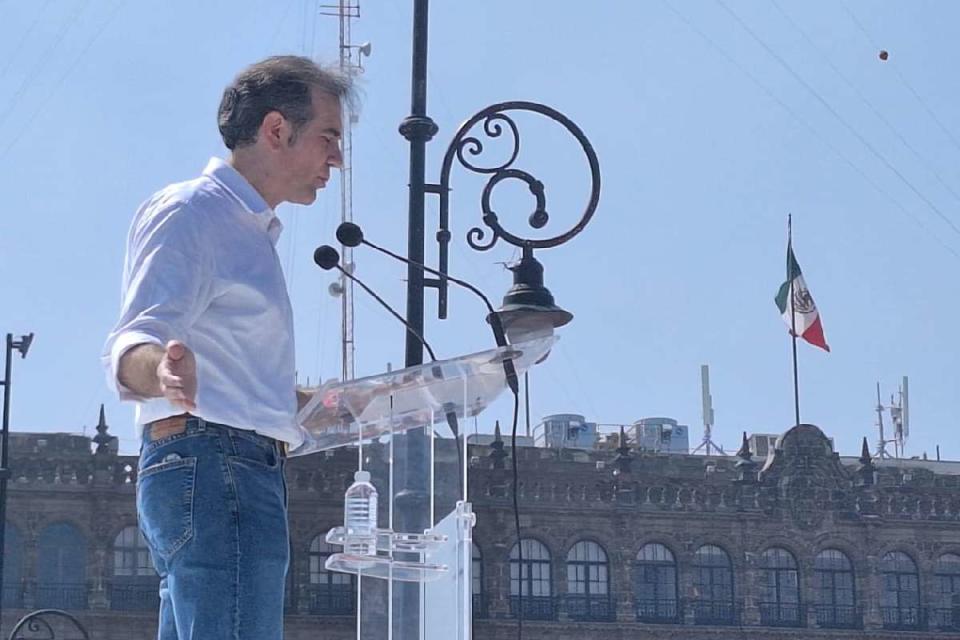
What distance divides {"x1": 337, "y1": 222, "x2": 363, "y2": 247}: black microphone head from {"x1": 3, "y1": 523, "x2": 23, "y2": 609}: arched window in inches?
1353

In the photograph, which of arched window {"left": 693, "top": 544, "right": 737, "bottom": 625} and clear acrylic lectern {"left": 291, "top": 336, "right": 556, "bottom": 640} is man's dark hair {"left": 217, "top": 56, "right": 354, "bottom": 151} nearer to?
clear acrylic lectern {"left": 291, "top": 336, "right": 556, "bottom": 640}

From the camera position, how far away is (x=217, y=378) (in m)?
3.18

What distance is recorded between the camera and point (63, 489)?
3941cm

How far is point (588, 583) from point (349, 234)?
123ft

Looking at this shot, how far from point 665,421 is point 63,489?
17394mm

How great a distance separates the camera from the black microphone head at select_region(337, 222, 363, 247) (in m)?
4.96

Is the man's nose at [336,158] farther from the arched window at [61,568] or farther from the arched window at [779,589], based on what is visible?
the arched window at [779,589]

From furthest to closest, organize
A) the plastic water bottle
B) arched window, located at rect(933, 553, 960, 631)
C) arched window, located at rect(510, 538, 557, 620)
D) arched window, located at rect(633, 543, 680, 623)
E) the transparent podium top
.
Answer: arched window, located at rect(933, 553, 960, 631)
arched window, located at rect(633, 543, 680, 623)
arched window, located at rect(510, 538, 557, 620)
the plastic water bottle
the transparent podium top

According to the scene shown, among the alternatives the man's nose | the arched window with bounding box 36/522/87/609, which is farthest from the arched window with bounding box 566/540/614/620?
the man's nose

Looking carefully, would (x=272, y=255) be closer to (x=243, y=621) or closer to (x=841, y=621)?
(x=243, y=621)

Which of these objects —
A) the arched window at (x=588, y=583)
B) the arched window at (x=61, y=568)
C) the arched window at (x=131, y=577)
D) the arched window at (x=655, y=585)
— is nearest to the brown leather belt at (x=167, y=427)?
the arched window at (x=131, y=577)

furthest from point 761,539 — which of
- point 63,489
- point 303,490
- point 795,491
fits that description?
point 63,489

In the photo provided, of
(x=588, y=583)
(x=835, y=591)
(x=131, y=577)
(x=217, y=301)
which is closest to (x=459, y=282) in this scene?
(x=217, y=301)

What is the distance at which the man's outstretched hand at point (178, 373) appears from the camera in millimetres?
2850
